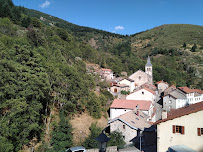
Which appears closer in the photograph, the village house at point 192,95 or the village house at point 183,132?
the village house at point 183,132

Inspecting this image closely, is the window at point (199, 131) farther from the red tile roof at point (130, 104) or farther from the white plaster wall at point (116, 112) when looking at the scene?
the white plaster wall at point (116, 112)

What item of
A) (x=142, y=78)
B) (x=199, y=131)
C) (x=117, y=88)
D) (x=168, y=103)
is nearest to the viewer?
(x=199, y=131)

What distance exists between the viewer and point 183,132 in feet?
36.6

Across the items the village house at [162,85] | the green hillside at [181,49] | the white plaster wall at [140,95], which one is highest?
the green hillside at [181,49]

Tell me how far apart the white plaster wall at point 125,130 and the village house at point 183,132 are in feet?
28.3

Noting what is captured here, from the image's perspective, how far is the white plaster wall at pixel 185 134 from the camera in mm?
10848

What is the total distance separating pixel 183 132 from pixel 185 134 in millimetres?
207

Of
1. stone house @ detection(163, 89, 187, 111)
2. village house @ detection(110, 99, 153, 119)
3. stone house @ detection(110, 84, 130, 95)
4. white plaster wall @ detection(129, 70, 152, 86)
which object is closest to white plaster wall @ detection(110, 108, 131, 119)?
village house @ detection(110, 99, 153, 119)

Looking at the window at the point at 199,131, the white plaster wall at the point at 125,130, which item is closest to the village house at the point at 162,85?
the white plaster wall at the point at 125,130

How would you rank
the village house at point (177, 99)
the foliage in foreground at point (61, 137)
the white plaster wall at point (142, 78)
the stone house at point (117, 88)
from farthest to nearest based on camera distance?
the white plaster wall at point (142, 78)
the stone house at point (117, 88)
the village house at point (177, 99)
the foliage in foreground at point (61, 137)

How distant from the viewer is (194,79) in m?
71.1

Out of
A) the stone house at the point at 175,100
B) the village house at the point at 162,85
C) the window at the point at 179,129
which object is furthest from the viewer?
the village house at the point at 162,85

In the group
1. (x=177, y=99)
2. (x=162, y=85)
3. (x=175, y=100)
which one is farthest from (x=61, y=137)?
(x=162, y=85)

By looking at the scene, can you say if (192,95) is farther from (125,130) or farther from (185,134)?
(185,134)
